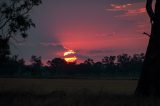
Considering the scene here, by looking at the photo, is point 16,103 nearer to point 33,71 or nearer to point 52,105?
point 52,105

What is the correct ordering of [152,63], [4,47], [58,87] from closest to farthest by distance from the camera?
[152,63], [4,47], [58,87]

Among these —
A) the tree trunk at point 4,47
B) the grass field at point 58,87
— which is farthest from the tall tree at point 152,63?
the tree trunk at point 4,47

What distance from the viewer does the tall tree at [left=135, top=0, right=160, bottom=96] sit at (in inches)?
914

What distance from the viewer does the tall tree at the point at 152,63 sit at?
23.2 meters

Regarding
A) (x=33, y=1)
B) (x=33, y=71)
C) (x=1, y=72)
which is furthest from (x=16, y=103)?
(x=33, y=71)

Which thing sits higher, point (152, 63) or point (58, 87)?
point (152, 63)

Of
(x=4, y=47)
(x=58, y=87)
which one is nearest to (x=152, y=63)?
(x=4, y=47)

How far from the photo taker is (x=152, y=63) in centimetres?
2344

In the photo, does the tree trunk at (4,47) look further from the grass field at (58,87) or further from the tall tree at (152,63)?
the tall tree at (152,63)

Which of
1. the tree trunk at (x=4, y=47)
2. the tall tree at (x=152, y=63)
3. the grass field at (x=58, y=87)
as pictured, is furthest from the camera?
the grass field at (x=58, y=87)

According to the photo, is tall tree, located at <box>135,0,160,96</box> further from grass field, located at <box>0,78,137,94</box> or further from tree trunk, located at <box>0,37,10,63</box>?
tree trunk, located at <box>0,37,10,63</box>

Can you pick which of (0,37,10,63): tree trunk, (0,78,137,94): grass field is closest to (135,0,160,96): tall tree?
(0,78,137,94): grass field

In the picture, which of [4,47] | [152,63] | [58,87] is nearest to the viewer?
[152,63]

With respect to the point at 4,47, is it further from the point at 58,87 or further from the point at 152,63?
the point at 58,87
